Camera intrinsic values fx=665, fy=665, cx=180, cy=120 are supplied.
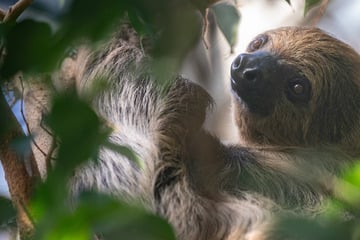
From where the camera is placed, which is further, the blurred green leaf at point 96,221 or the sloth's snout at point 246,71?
the sloth's snout at point 246,71

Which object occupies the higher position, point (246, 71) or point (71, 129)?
point (71, 129)

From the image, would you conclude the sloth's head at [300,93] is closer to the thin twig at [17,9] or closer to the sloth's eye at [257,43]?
the sloth's eye at [257,43]

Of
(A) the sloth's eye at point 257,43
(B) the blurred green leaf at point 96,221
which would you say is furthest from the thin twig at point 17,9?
(A) the sloth's eye at point 257,43

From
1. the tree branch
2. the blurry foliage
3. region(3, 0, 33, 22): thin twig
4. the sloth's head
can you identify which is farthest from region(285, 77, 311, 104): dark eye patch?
the blurry foliage

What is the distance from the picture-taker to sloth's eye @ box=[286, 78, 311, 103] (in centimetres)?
379

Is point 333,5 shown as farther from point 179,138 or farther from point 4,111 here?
point 4,111

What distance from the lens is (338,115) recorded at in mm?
3826

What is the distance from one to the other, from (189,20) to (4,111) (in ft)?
1.75

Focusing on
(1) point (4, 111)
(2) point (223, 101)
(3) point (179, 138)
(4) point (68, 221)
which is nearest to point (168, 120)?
(3) point (179, 138)

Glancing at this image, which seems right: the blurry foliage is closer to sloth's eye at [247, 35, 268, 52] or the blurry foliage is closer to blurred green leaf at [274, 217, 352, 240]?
blurred green leaf at [274, 217, 352, 240]

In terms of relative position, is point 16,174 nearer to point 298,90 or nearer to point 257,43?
point 298,90

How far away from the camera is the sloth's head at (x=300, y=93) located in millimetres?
3670

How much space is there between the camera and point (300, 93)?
151 inches

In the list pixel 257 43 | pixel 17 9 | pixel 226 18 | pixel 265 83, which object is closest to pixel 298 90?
pixel 265 83
